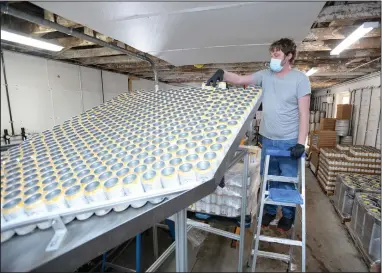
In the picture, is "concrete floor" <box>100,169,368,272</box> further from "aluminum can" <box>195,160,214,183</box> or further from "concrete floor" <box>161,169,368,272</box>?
"aluminum can" <box>195,160,214,183</box>

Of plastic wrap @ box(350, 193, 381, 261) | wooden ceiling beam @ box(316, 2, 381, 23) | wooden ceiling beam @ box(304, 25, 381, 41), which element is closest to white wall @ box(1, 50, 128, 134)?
wooden ceiling beam @ box(316, 2, 381, 23)

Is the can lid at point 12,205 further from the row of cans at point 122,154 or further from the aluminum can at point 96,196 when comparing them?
the aluminum can at point 96,196

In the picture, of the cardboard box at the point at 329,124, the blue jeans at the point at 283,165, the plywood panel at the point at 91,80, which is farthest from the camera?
the cardboard box at the point at 329,124

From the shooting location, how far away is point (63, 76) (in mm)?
4406

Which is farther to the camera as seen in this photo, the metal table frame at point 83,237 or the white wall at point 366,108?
the white wall at point 366,108

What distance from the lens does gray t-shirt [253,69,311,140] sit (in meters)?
1.56

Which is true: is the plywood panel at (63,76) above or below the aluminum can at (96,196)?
above

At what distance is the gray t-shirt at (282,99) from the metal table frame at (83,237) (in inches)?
43.0

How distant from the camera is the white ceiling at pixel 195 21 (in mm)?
1556

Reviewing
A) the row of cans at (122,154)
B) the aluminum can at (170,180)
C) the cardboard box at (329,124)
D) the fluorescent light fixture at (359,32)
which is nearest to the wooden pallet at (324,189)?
the cardboard box at (329,124)

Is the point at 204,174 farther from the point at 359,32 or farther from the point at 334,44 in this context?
the point at 334,44

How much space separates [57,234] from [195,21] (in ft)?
6.08

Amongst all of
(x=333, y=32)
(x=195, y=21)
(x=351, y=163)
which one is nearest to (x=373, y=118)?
(x=351, y=163)

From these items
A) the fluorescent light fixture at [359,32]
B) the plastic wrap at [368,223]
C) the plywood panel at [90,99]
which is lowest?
the plastic wrap at [368,223]
